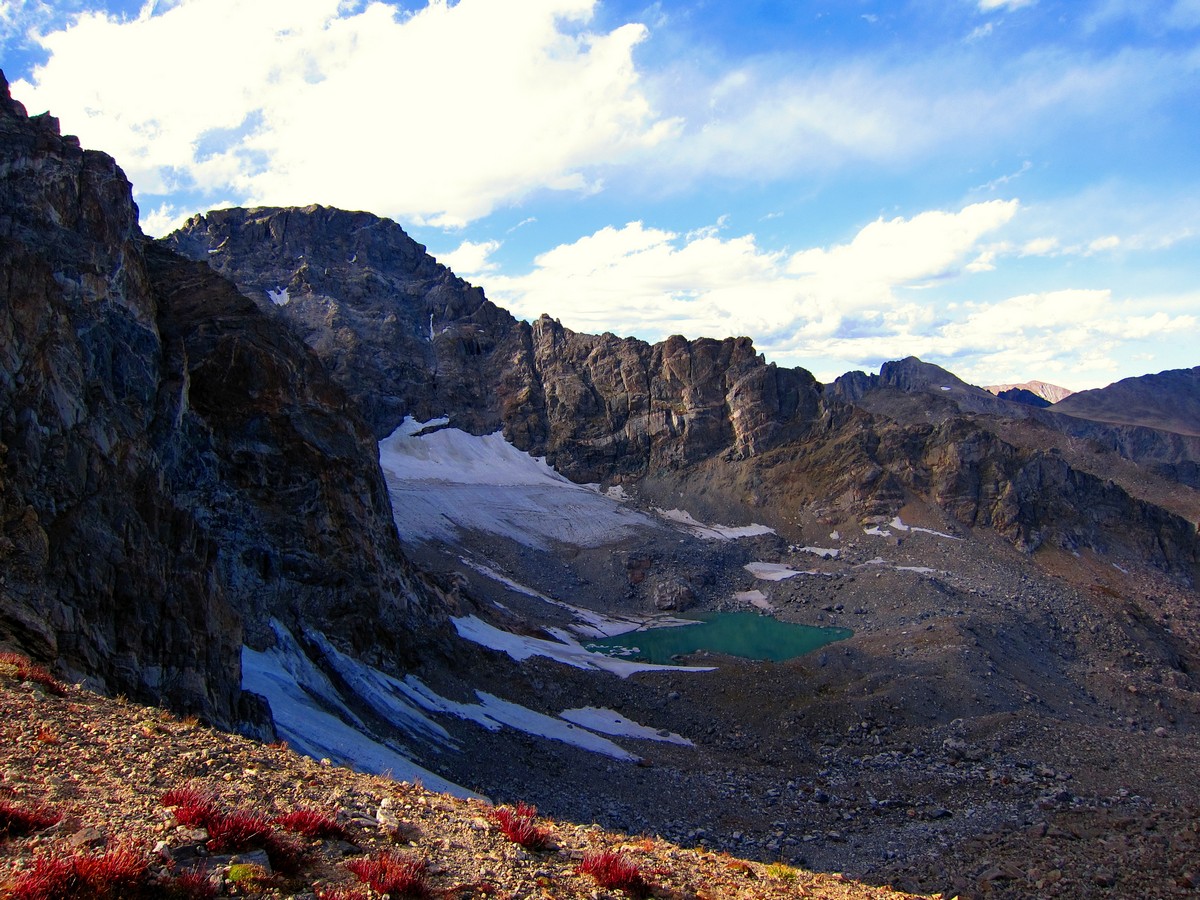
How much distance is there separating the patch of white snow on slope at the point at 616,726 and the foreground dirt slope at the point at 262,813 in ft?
81.7

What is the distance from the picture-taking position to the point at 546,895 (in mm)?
7898

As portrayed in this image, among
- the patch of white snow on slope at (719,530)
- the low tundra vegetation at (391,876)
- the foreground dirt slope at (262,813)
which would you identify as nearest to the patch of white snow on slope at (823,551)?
the patch of white snow on slope at (719,530)

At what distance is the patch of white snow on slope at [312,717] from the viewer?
21.4 meters

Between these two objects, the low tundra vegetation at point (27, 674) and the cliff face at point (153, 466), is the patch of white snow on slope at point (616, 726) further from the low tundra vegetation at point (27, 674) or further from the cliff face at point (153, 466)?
the low tundra vegetation at point (27, 674)

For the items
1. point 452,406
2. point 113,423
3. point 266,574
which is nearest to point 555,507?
point 452,406

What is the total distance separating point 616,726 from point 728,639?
101 feet

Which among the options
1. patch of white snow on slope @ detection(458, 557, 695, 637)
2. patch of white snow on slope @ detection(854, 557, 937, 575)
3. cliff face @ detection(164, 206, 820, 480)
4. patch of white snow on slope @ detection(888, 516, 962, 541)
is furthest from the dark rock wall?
cliff face @ detection(164, 206, 820, 480)

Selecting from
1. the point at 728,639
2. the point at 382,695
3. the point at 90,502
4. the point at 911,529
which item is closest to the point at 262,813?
the point at 90,502

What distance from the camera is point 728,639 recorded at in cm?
6575

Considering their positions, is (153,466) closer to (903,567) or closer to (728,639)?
(728,639)

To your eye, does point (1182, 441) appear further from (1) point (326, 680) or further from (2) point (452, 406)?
(1) point (326, 680)

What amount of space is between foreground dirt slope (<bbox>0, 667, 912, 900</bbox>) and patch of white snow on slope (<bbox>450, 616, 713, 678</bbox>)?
32.0 meters

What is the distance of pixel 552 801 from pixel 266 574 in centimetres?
1413

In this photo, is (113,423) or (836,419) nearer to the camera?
(113,423)
